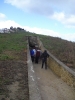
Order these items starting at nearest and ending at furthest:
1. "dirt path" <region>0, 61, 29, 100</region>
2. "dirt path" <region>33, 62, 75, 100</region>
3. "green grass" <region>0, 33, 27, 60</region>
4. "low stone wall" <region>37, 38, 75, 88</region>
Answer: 1. "dirt path" <region>0, 61, 29, 100</region>
2. "dirt path" <region>33, 62, 75, 100</region>
3. "low stone wall" <region>37, 38, 75, 88</region>
4. "green grass" <region>0, 33, 27, 60</region>

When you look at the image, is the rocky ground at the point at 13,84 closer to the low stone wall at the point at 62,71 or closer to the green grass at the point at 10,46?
the low stone wall at the point at 62,71

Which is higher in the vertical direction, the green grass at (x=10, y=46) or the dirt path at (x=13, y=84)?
the green grass at (x=10, y=46)

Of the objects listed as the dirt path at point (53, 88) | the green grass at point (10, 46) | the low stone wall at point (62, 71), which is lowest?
the dirt path at point (53, 88)

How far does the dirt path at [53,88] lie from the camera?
10.8 meters

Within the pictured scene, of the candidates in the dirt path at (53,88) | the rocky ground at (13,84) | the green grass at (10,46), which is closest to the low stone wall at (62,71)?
the dirt path at (53,88)

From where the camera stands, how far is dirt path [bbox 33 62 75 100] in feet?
35.3

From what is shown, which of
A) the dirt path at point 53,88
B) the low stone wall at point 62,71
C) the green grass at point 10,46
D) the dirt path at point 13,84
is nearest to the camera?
the dirt path at point 13,84

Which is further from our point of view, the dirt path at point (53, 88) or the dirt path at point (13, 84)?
the dirt path at point (53, 88)

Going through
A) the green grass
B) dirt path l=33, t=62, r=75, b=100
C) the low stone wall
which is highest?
the green grass

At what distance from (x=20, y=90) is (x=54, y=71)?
7.06 metres

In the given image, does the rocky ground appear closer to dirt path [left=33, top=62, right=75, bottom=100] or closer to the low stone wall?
dirt path [left=33, top=62, right=75, bottom=100]

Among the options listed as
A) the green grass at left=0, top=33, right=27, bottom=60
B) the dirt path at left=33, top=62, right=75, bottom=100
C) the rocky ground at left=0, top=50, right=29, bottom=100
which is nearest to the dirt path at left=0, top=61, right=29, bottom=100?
the rocky ground at left=0, top=50, right=29, bottom=100

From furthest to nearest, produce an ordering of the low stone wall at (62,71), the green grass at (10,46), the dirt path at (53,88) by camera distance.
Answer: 1. the green grass at (10,46)
2. the low stone wall at (62,71)
3. the dirt path at (53,88)

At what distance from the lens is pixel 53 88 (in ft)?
39.9
